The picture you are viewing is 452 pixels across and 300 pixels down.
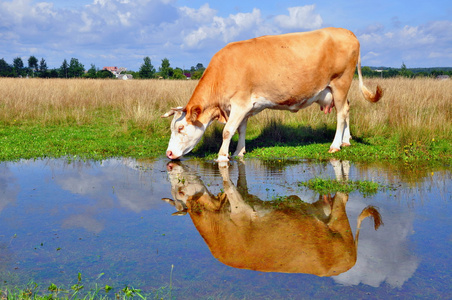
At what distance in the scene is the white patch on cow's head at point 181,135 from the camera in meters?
8.52

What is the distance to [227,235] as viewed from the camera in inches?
176

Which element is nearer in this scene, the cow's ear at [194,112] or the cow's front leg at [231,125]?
the cow's ear at [194,112]

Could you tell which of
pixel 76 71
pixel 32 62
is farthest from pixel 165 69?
pixel 32 62

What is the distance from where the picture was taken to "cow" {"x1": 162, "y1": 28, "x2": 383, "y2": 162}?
8516 mm

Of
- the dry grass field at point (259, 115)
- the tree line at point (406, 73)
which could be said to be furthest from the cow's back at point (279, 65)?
the tree line at point (406, 73)

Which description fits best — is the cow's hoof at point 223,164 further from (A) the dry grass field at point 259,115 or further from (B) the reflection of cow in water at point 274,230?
(A) the dry grass field at point 259,115

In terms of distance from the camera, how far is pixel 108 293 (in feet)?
10.9

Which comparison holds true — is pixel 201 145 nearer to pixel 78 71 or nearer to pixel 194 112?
pixel 194 112

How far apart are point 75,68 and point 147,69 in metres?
17.9

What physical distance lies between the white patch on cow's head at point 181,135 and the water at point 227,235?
1354 millimetres

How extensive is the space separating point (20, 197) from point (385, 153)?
6800 mm

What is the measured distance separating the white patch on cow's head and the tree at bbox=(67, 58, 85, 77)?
77.3 metres

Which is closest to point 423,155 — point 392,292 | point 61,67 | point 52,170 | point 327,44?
point 327,44

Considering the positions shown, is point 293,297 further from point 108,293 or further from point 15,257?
point 15,257
